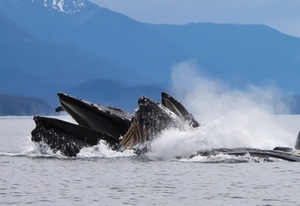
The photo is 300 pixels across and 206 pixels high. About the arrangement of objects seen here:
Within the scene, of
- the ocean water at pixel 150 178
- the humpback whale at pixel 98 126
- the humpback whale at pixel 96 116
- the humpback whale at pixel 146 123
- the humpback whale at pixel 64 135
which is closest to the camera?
the ocean water at pixel 150 178

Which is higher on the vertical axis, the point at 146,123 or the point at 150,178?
the point at 146,123

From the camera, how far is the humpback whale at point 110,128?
81.1 feet

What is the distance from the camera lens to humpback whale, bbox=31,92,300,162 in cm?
2473

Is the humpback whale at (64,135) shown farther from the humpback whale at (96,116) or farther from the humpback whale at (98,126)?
the humpback whale at (96,116)

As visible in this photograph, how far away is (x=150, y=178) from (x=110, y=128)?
4635mm

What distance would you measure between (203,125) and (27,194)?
10.8 metres

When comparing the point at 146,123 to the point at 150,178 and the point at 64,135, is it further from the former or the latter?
the point at 150,178

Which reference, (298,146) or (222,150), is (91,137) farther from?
(298,146)

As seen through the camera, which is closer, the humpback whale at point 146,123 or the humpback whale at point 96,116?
the humpback whale at point 146,123

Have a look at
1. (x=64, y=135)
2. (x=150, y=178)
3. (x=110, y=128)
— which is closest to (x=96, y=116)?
(x=110, y=128)

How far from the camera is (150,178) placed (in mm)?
21625

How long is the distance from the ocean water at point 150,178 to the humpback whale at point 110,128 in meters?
0.33

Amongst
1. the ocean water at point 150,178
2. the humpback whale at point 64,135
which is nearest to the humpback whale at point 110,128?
the humpback whale at point 64,135

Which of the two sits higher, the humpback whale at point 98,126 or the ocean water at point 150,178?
the humpback whale at point 98,126
